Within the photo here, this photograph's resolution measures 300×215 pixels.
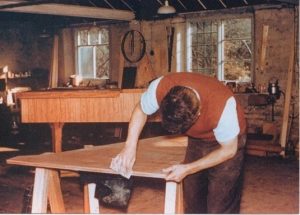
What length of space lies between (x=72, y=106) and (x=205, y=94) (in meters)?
3.45

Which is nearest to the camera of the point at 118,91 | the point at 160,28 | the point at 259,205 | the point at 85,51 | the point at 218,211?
the point at 218,211

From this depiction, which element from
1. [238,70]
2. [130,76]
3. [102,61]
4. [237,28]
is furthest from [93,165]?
[102,61]

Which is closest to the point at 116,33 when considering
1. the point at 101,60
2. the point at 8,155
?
the point at 101,60

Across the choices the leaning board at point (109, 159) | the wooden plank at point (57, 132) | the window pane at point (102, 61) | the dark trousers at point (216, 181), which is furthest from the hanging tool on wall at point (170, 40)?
the dark trousers at point (216, 181)

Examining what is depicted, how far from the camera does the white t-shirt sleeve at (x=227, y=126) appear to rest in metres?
2.95

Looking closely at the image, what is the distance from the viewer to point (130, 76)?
35.8 ft

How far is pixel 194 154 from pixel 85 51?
9645 millimetres

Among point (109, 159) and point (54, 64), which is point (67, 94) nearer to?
point (109, 159)

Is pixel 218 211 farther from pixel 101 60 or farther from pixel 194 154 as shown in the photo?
pixel 101 60

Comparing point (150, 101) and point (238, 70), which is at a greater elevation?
point (238, 70)

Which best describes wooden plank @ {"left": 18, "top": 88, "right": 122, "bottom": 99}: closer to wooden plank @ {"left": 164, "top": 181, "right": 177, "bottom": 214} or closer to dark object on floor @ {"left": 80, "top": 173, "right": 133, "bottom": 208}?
dark object on floor @ {"left": 80, "top": 173, "right": 133, "bottom": 208}

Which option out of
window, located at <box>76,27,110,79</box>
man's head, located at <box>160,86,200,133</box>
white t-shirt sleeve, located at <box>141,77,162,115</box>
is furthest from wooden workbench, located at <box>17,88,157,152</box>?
window, located at <box>76,27,110,79</box>

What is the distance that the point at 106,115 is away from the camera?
6.23 meters

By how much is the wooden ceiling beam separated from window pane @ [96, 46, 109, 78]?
7.02 feet
